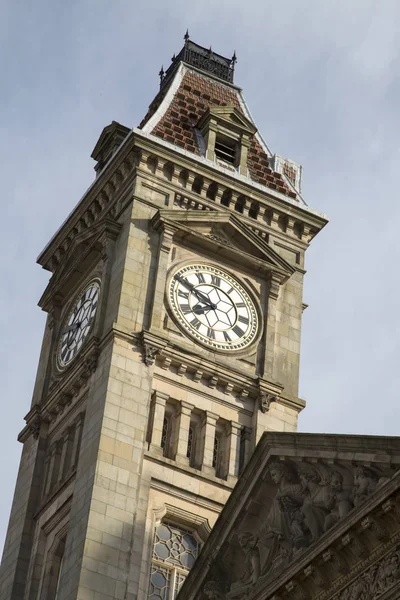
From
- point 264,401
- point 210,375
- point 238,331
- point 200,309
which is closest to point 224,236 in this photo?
point 200,309

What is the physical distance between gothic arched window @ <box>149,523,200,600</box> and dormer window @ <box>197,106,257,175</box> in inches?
657

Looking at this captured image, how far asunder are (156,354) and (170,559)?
7.13 m

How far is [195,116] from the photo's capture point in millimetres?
64062

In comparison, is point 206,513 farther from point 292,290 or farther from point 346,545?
point 346,545

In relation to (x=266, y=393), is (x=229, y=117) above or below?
above

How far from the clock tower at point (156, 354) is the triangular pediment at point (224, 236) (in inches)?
2.0

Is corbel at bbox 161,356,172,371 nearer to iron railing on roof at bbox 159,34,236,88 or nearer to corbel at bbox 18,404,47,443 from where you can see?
corbel at bbox 18,404,47,443

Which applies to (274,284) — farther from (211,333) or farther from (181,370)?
(181,370)

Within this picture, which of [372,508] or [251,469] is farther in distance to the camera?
[251,469]

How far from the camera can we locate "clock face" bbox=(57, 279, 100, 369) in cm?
5638

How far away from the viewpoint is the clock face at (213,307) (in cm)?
5569

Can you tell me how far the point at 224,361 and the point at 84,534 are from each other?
368 inches

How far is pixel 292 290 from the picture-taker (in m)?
59.3

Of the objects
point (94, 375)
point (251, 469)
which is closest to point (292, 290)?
point (94, 375)
